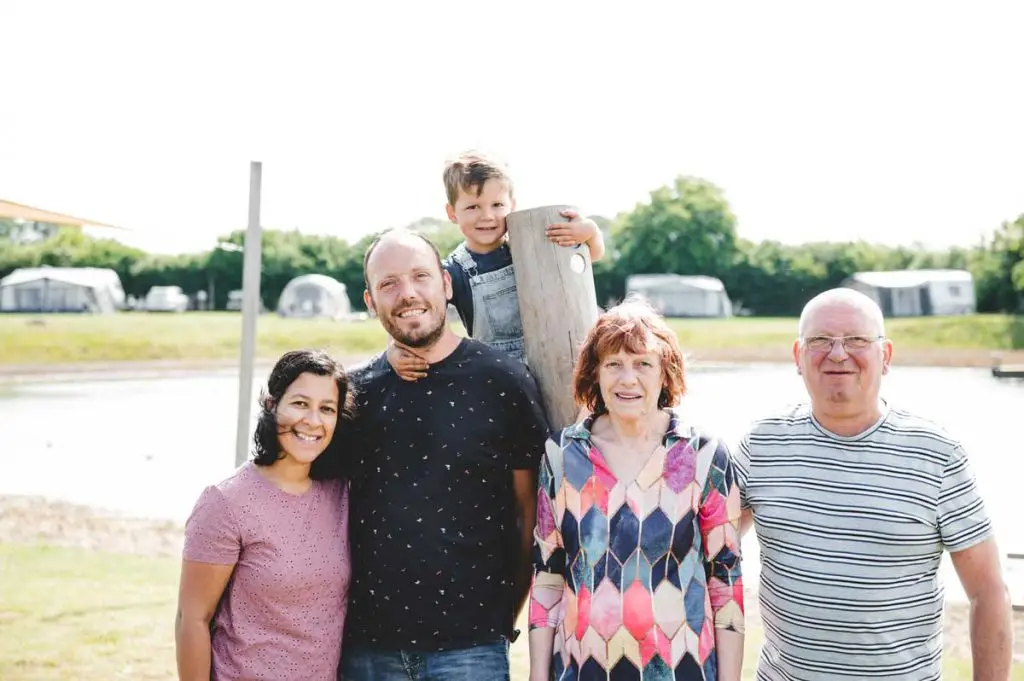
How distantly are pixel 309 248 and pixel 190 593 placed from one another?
58206 millimetres

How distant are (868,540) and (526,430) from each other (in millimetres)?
1032

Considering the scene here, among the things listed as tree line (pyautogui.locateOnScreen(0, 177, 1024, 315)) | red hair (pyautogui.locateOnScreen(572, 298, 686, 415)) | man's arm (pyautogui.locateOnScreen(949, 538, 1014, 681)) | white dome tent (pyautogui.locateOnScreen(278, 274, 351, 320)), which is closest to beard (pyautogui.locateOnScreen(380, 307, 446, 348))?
red hair (pyautogui.locateOnScreen(572, 298, 686, 415))

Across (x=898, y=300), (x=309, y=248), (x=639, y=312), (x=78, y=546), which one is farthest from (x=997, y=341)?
(x=639, y=312)

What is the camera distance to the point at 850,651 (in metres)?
2.57

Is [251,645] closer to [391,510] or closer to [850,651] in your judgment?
[391,510]

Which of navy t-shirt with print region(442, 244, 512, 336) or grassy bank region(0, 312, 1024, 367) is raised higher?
navy t-shirt with print region(442, 244, 512, 336)

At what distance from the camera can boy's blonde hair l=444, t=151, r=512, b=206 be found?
137 inches

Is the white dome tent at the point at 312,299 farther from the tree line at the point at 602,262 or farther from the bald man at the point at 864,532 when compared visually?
the bald man at the point at 864,532

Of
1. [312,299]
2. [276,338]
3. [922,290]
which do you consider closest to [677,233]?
[922,290]

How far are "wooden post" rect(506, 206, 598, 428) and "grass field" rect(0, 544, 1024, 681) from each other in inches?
117

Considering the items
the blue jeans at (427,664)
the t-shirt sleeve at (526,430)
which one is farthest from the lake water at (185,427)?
the blue jeans at (427,664)

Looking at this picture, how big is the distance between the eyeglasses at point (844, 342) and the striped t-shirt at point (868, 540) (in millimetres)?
223

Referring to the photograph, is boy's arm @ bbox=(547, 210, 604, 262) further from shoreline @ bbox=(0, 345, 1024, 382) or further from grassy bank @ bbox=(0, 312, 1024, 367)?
grassy bank @ bbox=(0, 312, 1024, 367)

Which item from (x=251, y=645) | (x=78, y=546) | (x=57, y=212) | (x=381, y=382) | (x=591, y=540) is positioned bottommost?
(x=78, y=546)
